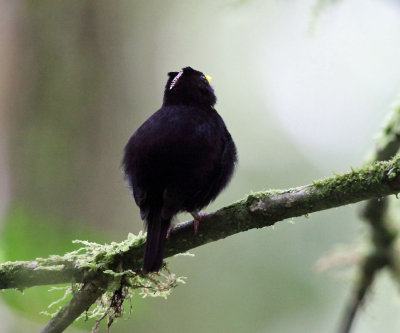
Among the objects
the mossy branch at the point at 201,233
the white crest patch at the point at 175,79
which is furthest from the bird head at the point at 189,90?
the mossy branch at the point at 201,233

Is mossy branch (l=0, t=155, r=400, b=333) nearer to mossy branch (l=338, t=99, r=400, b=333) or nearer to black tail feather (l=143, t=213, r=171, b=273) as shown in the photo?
black tail feather (l=143, t=213, r=171, b=273)

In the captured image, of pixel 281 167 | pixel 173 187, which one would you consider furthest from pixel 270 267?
pixel 173 187

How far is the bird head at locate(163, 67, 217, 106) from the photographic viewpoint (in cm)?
394

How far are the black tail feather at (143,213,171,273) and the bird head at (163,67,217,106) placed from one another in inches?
A: 52.9

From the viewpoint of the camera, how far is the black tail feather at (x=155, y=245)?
102 inches

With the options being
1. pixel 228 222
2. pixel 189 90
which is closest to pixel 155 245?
pixel 228 222

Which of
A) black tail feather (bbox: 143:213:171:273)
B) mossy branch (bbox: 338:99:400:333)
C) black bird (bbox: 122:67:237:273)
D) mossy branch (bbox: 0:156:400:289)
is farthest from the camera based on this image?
black bird (bbox: 122:67:237:273)

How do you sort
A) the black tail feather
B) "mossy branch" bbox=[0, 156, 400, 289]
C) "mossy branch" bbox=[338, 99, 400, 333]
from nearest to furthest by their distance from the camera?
"mossy branch" bbox=[0, 156, 400, 289]
the black tail feather
"mossy branch" bbox=[338, 99, 400, 333]

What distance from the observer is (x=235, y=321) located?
8.74m

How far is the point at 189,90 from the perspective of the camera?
398 centimetres

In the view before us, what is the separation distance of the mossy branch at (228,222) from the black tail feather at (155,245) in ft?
0.27

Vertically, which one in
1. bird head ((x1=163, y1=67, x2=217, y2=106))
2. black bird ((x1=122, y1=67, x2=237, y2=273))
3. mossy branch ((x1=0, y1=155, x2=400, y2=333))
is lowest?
mossy branch ((x1=0, y1=155, x2=400, y2=333))

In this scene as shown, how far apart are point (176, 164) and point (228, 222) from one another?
67cm

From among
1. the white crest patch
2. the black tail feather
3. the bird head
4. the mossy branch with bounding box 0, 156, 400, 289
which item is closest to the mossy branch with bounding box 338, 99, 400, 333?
the mossy branch with bounding box 0, 156, 400, 289
